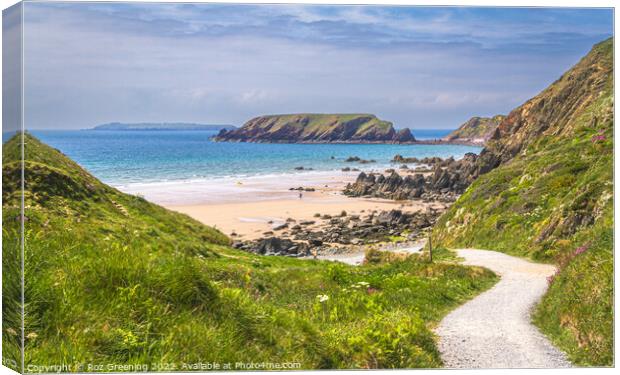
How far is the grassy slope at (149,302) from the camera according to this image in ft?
27.0

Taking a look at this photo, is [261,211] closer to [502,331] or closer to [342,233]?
[502,331]

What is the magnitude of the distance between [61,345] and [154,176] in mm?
6301

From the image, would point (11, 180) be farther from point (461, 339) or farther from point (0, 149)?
point (461, 339)

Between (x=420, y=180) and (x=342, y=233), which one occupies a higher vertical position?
(x=420, y=180)

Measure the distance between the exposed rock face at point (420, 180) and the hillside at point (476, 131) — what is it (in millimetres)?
1393

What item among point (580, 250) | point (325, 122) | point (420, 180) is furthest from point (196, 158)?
point (420, 180)

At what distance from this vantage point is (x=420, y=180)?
22844 mm

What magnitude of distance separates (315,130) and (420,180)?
9832 millimetres

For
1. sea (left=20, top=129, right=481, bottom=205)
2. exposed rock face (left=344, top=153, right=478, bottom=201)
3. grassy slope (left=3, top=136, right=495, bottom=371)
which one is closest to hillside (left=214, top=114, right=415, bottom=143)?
sea (left=20, top=129, right=481, bottom=205)

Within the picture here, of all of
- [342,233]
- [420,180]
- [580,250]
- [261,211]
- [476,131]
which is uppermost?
[476,131]

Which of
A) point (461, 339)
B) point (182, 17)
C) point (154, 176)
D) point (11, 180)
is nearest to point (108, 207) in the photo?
point (154, 176)

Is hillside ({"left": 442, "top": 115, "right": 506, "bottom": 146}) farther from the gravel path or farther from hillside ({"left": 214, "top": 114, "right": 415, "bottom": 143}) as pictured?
the gravel path

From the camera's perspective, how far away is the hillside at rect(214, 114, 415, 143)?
13180mm

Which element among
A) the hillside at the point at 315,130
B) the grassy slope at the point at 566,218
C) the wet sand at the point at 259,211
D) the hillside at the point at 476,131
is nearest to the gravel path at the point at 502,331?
the grassy slope at the point at 566,218
